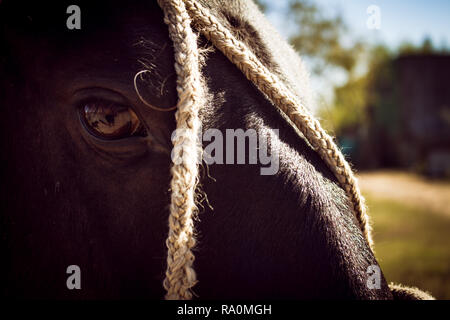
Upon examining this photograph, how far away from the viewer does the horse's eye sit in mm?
1207

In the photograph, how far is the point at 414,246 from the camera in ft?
21.6

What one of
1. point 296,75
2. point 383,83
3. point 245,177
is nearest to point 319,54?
point 296,75

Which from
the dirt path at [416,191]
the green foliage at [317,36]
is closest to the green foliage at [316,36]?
the green foliage at [317,36]

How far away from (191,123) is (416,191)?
1501cm

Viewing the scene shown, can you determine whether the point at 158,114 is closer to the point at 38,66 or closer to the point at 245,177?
the point at 245,177

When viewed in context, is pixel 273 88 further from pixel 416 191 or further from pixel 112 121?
pixel 416 191

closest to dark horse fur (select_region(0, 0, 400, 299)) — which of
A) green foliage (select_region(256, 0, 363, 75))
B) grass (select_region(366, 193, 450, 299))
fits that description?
grass (select_region(366, 193, 450, 299))

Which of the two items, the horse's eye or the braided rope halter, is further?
the horse's eye

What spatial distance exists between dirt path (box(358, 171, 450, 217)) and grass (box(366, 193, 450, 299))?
80 cm

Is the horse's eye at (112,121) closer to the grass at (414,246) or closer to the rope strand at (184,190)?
the rope strand at (184,190)

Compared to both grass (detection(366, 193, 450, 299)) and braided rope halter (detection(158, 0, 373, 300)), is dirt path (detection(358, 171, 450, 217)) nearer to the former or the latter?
grass (detection(366, 193, 450, 299))

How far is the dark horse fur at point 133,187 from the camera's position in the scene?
1119mm

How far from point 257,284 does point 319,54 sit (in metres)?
10.4

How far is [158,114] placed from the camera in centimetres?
119
